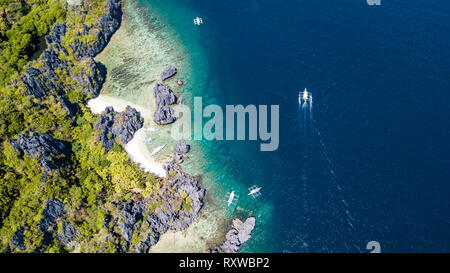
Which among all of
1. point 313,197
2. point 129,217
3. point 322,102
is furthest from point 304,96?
point 129,217

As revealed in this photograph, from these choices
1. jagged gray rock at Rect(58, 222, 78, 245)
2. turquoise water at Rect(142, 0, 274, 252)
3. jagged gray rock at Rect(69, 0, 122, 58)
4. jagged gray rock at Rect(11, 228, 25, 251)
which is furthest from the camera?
jagged gray rock at Rect(69, 0, 122, 58)

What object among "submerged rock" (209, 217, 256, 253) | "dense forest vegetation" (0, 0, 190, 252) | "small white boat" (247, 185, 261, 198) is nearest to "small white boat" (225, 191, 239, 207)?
"small white boat" (247, 185, 261, 198)

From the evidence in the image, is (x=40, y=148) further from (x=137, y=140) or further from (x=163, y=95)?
(x=163, y=95)

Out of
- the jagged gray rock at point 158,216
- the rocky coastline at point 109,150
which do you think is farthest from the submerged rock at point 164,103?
the jagged gray rock at point 158,216

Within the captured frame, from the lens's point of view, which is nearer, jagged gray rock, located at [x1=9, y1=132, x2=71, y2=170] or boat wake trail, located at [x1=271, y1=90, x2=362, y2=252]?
boat wake trail, located at [x1=271, y1=90, x2=362, y2=252]

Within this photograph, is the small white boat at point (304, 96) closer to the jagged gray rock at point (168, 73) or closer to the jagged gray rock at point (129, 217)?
the jagged gray rock at point (168, 73)

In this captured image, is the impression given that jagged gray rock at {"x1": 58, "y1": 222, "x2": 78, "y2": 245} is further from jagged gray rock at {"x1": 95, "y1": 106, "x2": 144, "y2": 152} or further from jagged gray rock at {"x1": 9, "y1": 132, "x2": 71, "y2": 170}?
jagged gray rock at {"x1": 95, "y1": 106, "x2": 144, "y2": 152}

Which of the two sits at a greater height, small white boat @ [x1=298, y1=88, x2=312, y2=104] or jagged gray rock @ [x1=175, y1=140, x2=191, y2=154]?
small white boat @ [x1=298, y1=88, x2=312, y2=104]

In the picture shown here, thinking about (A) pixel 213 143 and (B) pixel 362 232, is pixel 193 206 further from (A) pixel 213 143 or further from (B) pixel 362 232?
(B) pixel 362 232
